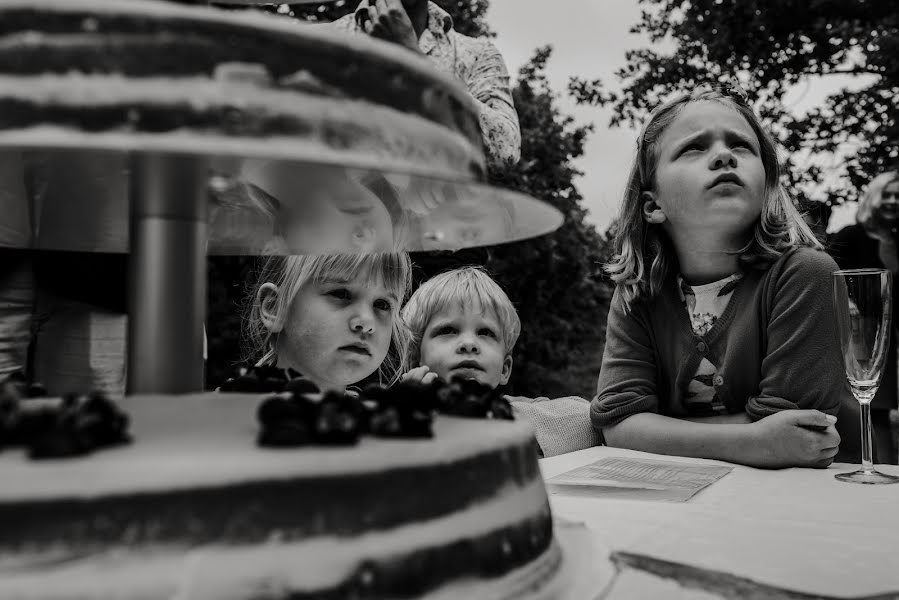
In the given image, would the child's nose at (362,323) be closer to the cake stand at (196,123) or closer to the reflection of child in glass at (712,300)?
the reflection of child in glass at (712,300)

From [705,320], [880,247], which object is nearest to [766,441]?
[705,320]

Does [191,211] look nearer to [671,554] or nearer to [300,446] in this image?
[300,446]

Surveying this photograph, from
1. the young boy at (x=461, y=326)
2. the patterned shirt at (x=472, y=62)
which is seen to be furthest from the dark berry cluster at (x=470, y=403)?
the patterned shirt at (x=472, y=62)

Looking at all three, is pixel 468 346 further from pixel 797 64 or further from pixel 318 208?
pixel 797 64

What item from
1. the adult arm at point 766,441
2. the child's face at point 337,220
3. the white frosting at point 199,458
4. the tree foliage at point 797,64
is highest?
the tree foliage at point 797,64

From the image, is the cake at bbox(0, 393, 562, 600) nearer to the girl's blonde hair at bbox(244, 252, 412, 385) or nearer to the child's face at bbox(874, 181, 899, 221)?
the girl's blonde hair at bbox(244, 252, 412, 385)

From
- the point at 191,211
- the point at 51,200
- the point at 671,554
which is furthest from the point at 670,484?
the point at 51,200

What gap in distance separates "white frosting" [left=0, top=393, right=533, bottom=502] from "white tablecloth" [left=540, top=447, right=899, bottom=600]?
25cm

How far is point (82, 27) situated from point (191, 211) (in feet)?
0.85

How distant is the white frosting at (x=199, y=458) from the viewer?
1.51ft

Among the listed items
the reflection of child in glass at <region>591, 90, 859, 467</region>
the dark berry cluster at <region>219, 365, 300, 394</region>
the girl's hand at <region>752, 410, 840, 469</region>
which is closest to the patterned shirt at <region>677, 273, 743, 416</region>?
the reflection of child in glass at <region>591, 90, 859, 467</region>

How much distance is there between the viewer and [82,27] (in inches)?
20.0

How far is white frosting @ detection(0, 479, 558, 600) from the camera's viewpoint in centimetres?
45

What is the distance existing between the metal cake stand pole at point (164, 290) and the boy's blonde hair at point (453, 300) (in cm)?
194
